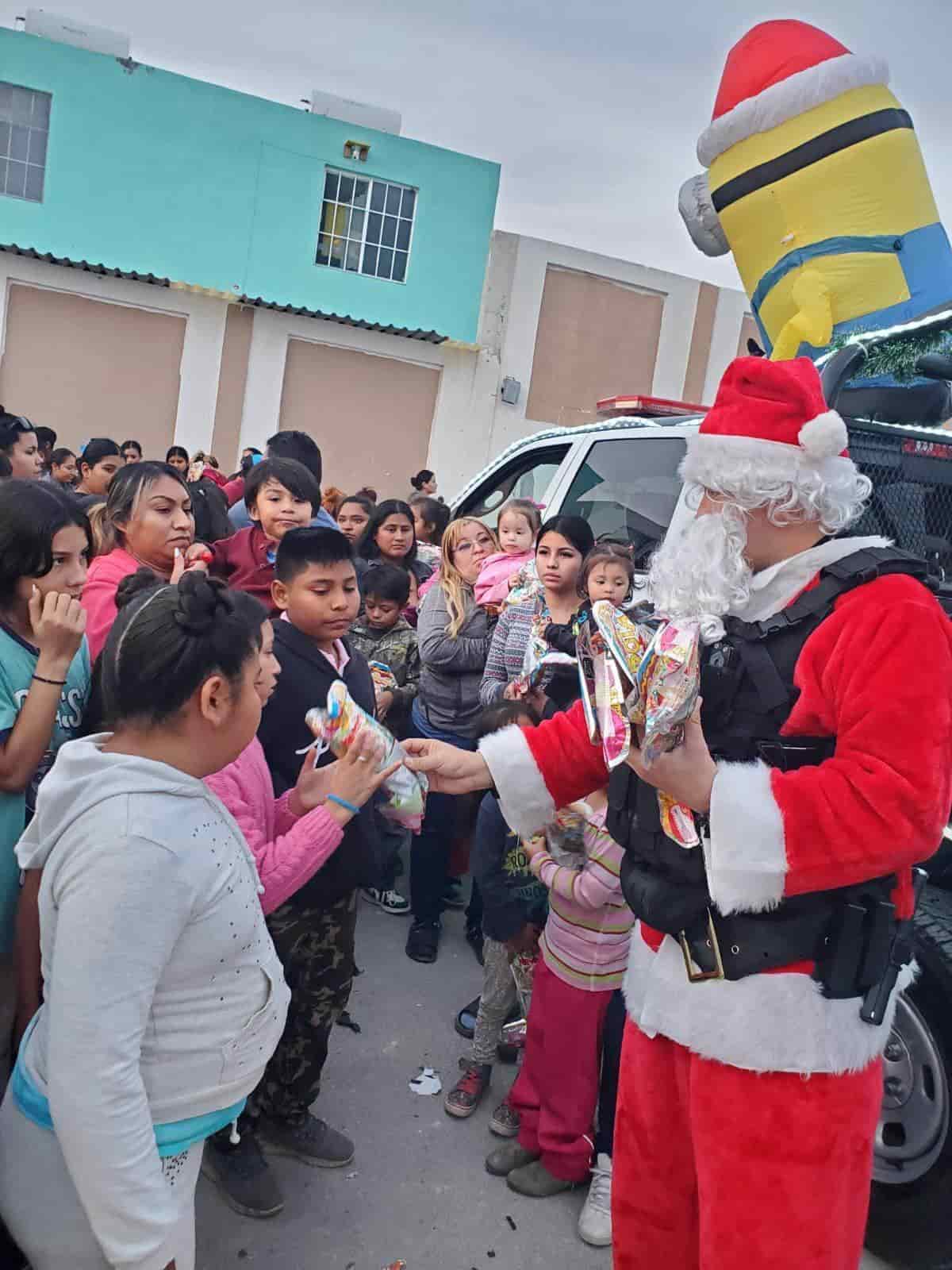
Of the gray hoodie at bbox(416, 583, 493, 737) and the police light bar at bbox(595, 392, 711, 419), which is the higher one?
the police light bar at bbox(595, 392, 711, 419)

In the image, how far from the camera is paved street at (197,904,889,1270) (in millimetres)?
2404

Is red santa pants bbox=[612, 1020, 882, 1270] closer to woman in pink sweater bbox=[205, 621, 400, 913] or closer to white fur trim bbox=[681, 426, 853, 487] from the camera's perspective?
woman in pink sweater bbox=[205, 621, 400, 913]

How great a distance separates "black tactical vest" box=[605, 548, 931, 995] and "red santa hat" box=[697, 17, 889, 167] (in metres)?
2.55

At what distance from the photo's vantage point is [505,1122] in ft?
9.59

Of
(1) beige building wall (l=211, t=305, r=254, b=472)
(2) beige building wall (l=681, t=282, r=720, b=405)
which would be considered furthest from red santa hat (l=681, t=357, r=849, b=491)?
(2) beige building wall (l=681, t=282, r=720, b=405)

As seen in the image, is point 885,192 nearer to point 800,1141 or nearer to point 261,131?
point 800,1141

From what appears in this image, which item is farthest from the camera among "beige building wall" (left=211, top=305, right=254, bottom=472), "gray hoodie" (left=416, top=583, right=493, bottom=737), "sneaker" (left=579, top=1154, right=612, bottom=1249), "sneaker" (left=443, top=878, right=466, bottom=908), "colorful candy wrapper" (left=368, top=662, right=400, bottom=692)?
"beige building wall" (left=211, top=305, right=254, bottom=472)

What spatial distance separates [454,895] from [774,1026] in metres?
3.21

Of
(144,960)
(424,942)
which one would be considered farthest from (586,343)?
(144,960)

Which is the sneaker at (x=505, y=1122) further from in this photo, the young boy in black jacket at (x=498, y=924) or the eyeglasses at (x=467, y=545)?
the eyeglasses at (x=467, y=545)

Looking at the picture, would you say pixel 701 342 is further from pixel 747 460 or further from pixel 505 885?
pixel 747 460

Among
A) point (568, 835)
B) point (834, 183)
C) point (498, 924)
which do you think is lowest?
point (498, 924)

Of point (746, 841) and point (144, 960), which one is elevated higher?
point (746, 841)

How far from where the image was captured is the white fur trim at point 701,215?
3.98 m
